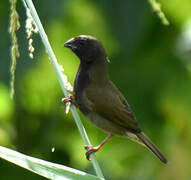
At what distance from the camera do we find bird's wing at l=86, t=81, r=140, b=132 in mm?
4004

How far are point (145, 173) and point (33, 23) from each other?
262 cm

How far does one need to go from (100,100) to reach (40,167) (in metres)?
2.03

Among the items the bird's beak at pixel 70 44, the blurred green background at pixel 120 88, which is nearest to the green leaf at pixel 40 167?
the bird's beak at pixel 70 44

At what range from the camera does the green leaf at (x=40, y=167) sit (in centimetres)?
196

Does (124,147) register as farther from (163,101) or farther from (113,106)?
(113,106)

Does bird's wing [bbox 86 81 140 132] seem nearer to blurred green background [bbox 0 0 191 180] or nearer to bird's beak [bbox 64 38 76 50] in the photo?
bird's beak [bbox 64 38 76 50]

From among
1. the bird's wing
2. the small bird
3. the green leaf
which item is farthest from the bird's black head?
the green leaf

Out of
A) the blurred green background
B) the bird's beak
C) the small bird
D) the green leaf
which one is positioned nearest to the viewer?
the green leaf

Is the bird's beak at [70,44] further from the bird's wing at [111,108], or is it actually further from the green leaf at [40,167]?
the green leaf at [40,167]

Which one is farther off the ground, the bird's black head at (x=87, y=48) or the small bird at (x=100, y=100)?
the bird's black head at (x=87, y=48)

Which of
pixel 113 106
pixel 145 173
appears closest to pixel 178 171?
pixel 145 173

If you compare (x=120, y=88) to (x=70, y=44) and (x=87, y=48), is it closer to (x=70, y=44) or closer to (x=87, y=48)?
(x=87, y=48)

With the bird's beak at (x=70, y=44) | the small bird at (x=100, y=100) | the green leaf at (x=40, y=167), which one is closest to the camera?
the green leaf at (x=40, y=167)

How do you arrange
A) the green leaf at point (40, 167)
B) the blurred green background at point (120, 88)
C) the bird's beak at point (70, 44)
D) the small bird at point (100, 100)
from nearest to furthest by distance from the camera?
the green leaf at point (40, 167) < the bird's beak at point (70, 44) < the small bird at point (100, 100) < the blurred green background at point (120, 88)
